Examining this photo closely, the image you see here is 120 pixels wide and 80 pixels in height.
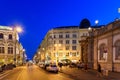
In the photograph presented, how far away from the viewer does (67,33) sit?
438 ft

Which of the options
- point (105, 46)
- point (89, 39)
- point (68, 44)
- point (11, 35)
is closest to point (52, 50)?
point (68, 44)

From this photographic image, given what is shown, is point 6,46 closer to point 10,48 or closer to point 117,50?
point 10,48

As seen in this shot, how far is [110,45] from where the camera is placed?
167 feet

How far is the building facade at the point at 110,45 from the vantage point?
155 ft

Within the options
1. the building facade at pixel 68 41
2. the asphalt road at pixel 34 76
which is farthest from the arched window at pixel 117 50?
the building facade at pixel 68 41

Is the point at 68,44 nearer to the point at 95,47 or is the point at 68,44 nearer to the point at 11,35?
the point at 11,35

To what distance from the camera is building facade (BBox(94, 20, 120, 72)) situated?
47375mm

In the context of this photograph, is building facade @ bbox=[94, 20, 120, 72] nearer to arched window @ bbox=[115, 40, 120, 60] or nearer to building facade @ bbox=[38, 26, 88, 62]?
arched window @ bbox=[115, 40, 120, 60]

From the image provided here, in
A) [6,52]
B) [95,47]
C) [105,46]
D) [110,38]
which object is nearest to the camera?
[110,38]

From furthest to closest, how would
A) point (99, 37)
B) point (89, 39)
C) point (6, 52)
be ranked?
point (6, 52)
point (89, 39)
point (99, 37)

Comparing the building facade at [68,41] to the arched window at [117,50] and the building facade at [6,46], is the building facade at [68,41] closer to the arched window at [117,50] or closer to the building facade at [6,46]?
the building facade at [6,46]

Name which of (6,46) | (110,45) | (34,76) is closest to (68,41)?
(6,46)

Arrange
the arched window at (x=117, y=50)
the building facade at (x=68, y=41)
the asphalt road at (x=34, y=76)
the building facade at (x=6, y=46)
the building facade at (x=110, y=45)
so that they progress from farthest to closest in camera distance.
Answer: the building facade at (x=68, y=41) → the building facade at (x=6, y=46) → the arched window at (x=117, y=50) → the building facade at (x=110, y=45) → the asphalt road at (x=34, y=76)

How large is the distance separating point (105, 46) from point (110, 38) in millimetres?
4014
